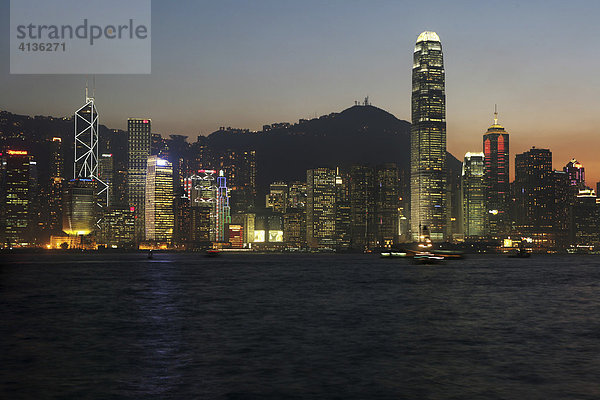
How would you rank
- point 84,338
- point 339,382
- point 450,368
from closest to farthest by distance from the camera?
point 339,382, point 450,368, point 84,338

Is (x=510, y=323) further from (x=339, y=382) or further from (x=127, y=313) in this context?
(x=127, y=313)

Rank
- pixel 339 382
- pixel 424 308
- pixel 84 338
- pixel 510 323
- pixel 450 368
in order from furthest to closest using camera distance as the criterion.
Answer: pixel 424 308 → pixel 510 323 → pixel 84 338 → pixel 450 368 → pixel 339 382

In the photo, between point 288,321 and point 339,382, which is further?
point 288,321

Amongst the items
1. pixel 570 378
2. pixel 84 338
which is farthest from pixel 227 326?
pixel 570 378

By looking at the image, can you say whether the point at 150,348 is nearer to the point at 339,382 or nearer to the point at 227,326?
the point at 227,326

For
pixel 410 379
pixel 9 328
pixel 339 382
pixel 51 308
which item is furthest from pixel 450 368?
pixel 51 308

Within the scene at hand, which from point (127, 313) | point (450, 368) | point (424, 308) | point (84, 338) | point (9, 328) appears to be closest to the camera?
point (450, 368)

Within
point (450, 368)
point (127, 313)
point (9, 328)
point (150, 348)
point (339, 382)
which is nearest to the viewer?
point (339, 382)

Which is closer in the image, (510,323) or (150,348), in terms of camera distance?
(150,348)
